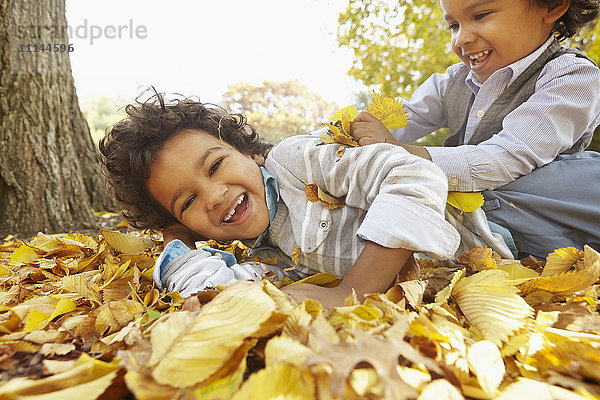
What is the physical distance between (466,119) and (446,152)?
0.47 m

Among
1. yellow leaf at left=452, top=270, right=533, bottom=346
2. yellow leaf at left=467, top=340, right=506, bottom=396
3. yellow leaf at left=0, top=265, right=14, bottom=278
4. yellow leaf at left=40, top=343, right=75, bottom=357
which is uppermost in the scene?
yellow leaf at left=467, top=340, right=506, bottom=396

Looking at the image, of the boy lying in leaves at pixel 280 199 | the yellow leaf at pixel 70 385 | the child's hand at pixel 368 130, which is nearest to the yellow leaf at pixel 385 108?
the child's hand at pixel 368 130

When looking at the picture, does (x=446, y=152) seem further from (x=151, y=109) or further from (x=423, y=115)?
(x=151, y=109)

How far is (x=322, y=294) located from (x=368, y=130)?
674 millimetres

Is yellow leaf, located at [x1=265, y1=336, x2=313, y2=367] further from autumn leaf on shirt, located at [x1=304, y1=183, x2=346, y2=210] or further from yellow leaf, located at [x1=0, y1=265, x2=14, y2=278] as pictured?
yellow leaf, located at [x1=0, y1=265, x2=14, y2=278]

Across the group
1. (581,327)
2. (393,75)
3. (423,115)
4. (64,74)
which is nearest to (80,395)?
(581,327)

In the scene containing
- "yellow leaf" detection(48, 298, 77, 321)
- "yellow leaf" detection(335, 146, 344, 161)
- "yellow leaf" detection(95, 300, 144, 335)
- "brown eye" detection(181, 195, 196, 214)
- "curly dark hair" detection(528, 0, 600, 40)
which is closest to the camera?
"yellow leaf" detection(95, 300, 144, 335)

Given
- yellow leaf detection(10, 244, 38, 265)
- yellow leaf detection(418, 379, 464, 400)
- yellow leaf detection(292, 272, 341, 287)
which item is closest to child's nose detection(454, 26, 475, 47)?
yellow leaf detection(292, 272, 341, 287)

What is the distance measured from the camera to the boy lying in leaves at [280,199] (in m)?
1.09

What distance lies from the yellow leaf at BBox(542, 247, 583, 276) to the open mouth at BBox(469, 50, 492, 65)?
34.0 inches

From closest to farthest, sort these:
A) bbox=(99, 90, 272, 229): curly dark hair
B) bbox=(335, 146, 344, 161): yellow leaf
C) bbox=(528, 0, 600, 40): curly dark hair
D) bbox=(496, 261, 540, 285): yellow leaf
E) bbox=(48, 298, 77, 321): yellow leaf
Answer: bbox=(48, 298, 77, 321): yellow leaf < bbox=(496, 261, 540, 285): yellow leaf < bbox=(335, 146, 344, 161): yellow leaf < bbox=(99, 90, 272, 229): curly dark hair < bbox=(528, 0, 600, 40): curly dark hair

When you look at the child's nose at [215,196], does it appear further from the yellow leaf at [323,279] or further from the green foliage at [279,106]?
the green foliage at [279,106]

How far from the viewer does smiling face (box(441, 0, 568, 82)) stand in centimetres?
157

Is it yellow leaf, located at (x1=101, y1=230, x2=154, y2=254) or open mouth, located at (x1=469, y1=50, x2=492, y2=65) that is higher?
open mouth, located at (x1=469, y1=50, x2=492, y2=65)
